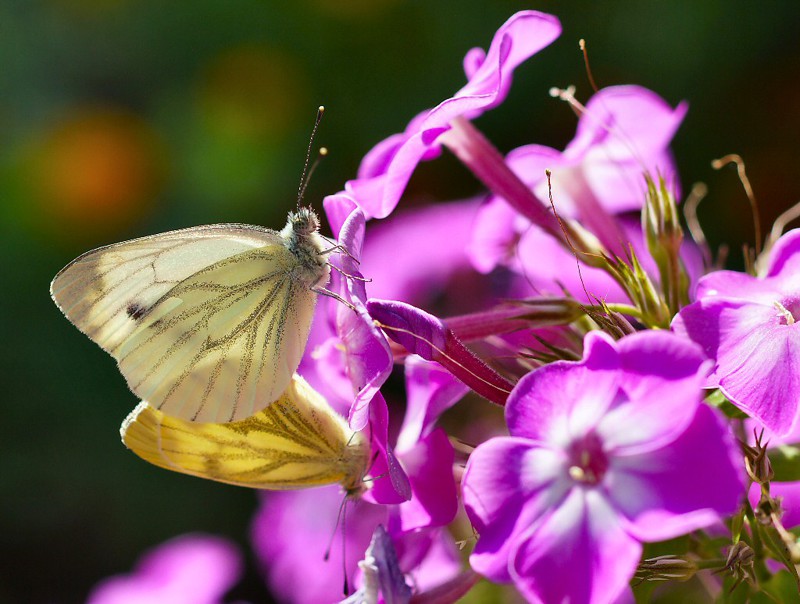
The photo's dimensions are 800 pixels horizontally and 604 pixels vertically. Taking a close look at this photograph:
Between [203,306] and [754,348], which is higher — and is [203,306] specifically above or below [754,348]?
above

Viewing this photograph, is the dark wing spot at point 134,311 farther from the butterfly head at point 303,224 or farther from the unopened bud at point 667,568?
the unopened bud at point 667,568

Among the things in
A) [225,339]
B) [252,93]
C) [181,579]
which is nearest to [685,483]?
[225,339]

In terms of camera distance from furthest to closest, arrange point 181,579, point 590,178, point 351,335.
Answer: point 181,579
point 590,178
point 351,335

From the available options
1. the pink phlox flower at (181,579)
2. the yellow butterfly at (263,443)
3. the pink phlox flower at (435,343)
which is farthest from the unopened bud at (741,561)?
the pink phlox flower at (181,579)

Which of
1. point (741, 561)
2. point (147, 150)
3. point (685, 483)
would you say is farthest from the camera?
point (147, 150)

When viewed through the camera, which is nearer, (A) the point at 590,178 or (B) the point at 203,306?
(B) the point at 203,306

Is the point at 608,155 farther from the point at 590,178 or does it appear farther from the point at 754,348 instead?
the point at 754,348

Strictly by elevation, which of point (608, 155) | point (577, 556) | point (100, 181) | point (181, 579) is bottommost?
point (181, 579)

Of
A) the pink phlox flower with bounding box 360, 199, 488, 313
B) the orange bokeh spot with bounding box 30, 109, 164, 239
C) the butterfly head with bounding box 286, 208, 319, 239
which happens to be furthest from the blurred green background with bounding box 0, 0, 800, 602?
the butterfly head with bounding box 286, 208, 319, 239
